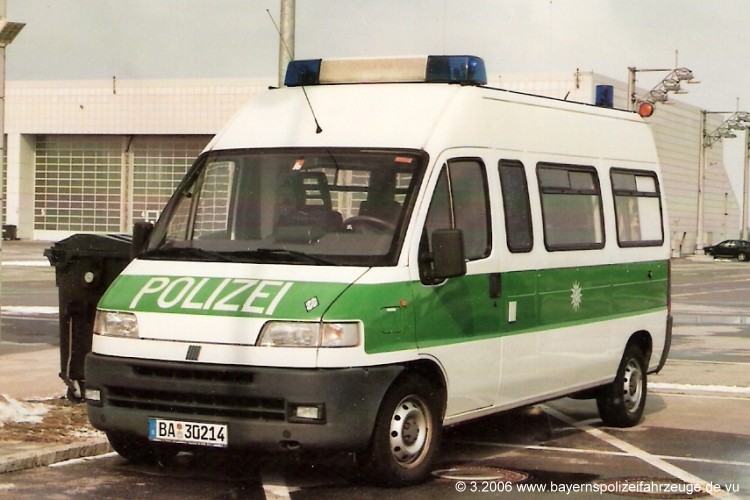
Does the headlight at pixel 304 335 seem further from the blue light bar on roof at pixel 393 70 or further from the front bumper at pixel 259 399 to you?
the blue light bar on roof at pixel 393 70

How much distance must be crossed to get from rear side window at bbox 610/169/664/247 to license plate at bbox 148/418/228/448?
16.0 feet

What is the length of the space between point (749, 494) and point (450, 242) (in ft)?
8.04

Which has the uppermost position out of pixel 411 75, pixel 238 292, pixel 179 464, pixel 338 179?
pixel 411 75

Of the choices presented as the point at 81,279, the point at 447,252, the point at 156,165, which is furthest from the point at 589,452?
the point at 156,165

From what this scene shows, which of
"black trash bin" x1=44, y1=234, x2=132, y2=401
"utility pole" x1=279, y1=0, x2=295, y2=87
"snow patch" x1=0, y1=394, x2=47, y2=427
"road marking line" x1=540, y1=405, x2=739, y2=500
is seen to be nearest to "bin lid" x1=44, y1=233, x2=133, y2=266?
"black trash bin" x1=44, y1=234, x2=132, y2=401

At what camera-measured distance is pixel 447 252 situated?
28.8 feet

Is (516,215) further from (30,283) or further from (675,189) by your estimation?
(675,189)

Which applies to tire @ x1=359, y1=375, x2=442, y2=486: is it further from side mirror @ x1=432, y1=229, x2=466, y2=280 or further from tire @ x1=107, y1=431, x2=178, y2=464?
tire @ x1=107, y1=431, x2=178, y2=464

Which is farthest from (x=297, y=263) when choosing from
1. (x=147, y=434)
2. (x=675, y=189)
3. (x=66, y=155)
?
(x=675, y=189)

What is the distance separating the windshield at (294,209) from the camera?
29.1ft

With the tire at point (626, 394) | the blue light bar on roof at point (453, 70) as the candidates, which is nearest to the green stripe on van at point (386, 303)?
the blue light bar on roof at point (453, 70)

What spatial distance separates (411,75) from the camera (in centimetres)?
1004

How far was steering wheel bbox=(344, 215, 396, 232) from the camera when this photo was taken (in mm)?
8914

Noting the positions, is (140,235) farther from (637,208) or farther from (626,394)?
(637,208)
